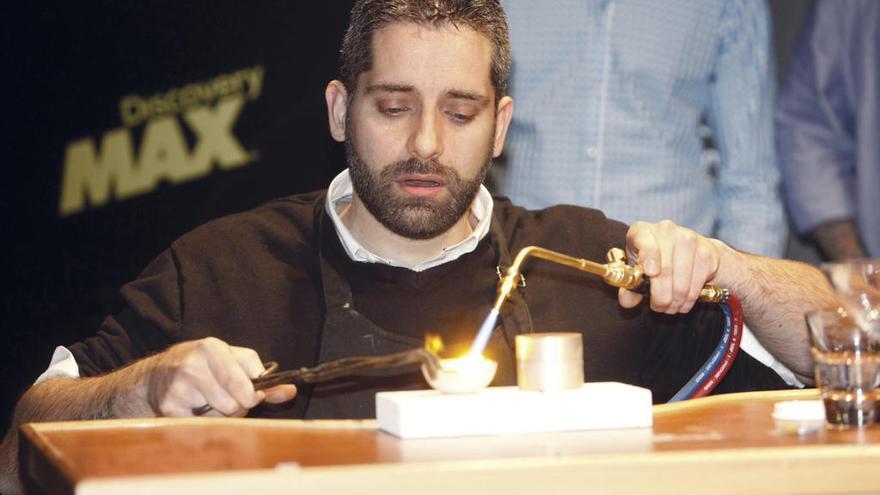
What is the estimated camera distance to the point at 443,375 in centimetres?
167

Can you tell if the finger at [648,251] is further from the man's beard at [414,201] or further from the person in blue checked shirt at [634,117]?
the person in blue checked shirt at [634,117]

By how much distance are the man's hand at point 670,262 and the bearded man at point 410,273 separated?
40mm

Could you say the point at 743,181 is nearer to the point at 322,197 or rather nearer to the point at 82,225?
the point at 322,197

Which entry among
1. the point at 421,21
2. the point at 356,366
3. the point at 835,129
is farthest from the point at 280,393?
the point at 835,129

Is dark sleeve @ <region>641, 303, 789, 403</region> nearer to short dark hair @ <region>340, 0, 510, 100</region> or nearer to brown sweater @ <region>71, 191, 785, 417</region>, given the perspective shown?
brown sweater @ <region>71, 191, 785, 417</region>

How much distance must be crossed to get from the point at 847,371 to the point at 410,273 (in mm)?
986

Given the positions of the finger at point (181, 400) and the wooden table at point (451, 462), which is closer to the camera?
the wooden table at point (451, 462)

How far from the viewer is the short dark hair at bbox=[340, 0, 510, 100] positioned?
251 cm

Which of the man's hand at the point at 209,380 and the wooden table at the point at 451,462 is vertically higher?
the man's hand at the point at 209,380

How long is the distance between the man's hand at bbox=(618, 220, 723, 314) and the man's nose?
1.39 feet

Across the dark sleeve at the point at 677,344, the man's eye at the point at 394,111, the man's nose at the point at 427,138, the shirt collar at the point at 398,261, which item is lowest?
the dark sleeve at the point at 677,344

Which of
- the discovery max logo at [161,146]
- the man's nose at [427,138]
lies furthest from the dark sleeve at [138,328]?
the discovery max logo at [161,146]

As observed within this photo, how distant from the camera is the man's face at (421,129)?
244 cm

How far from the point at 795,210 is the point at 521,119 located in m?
0.95
